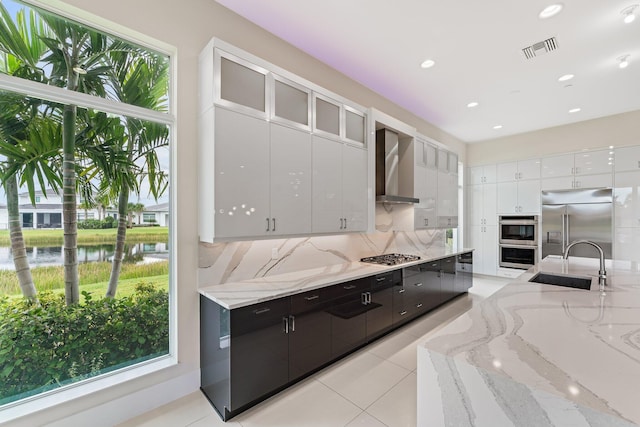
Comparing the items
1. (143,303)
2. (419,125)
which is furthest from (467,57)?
(143,303)

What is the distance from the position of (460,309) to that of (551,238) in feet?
9.49

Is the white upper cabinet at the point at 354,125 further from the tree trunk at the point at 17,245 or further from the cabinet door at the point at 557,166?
the cabinet door at the point at 557,166

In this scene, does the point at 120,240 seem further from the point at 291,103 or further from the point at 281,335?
the point at 291,103

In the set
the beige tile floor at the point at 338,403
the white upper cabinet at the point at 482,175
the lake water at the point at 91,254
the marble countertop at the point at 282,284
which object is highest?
the white upper cabinet at the point at 482,175

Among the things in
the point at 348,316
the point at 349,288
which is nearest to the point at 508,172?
the point at 349,288

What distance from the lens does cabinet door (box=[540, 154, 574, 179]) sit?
5398 millimetres

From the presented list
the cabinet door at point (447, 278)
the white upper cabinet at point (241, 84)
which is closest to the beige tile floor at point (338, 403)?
the cabinet door at point (447, 278)

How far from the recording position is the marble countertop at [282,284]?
207cm

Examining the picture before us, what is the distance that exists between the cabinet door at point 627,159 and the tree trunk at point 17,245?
7.95 metres

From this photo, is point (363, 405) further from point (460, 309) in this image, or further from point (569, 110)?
point (569, 110)

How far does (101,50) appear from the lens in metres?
2.05

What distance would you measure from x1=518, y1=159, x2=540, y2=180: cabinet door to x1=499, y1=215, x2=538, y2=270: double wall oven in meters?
0.86

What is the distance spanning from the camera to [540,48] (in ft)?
10.0

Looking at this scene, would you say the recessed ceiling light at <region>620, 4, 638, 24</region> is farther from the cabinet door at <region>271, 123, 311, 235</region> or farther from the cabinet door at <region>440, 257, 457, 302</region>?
the cabinet door at <region>440, 257, 457, 302</region>
